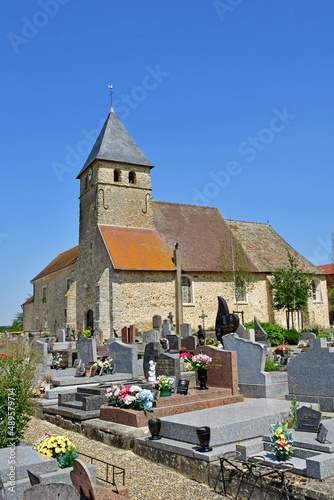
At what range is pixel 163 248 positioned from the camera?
83.3 feet

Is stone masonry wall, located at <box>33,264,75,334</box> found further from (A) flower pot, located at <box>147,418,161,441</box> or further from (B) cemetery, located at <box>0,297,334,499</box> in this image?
(A) flower pot, located at <box>147,418,161,441</box>

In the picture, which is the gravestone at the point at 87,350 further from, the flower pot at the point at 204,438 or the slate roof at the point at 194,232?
the slate roof at the point at 194,232

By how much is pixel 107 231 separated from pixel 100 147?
5.50 meters

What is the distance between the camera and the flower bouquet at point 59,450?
4566 mm

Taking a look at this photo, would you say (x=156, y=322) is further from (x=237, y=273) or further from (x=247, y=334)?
(x=247, y=334)

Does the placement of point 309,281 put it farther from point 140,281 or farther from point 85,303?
point 85,303

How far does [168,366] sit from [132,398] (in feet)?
6.60

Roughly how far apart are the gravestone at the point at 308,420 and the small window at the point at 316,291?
25.4 m

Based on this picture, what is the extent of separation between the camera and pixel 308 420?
17.7ft

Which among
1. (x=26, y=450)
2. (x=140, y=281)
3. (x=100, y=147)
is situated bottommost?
(x=26, y=450)

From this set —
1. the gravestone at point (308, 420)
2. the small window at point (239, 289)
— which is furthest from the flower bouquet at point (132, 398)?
the small window at point (239, 289)

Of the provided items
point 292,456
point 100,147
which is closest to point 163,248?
point 100,147

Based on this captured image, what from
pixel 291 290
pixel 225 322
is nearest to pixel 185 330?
pixel 225 322

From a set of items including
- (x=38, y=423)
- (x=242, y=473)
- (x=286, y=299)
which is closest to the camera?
(x=242, y=473)
